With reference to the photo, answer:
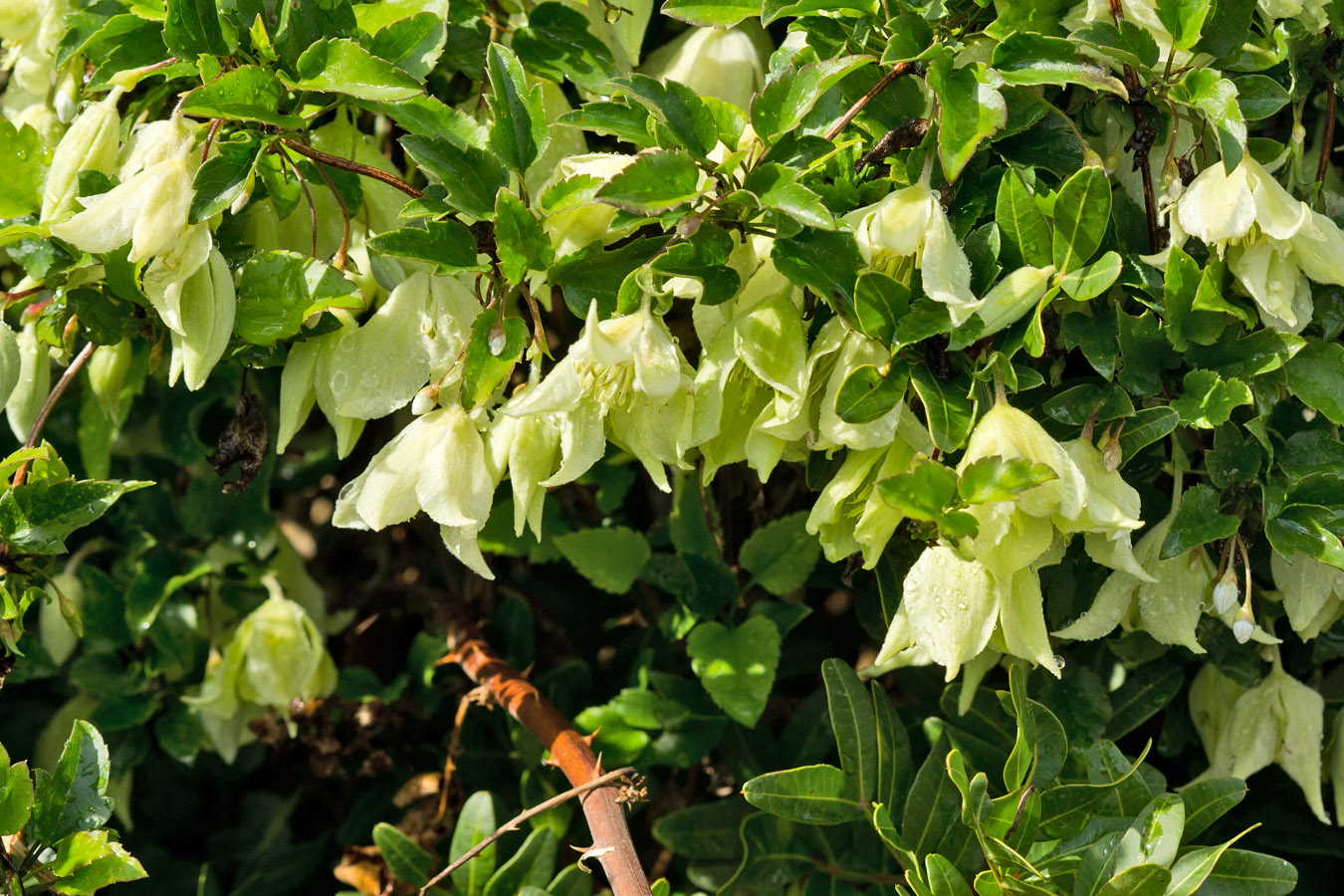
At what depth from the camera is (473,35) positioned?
81cm

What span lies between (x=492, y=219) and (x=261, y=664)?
22.1 inches

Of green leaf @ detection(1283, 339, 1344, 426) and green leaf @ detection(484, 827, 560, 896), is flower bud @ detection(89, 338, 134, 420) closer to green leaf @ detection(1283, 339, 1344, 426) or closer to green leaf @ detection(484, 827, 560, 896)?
green leaf @ detection(484, 827, 560, 896)

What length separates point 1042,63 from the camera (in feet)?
2.04

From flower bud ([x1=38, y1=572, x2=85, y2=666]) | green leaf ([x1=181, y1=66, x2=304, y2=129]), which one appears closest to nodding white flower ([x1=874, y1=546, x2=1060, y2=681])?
green leaf ([x1=181, y1=66, x2=304, y2=129])

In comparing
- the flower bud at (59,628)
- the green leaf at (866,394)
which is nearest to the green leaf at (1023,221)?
the green leaf at (866,394)

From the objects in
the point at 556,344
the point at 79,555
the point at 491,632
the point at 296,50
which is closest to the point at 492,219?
the point at 296,50

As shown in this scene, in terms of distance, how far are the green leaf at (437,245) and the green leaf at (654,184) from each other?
11 cm

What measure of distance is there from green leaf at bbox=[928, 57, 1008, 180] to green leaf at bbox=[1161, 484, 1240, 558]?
276 mm

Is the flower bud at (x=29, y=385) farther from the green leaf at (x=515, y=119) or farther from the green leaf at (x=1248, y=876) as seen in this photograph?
the green leaf at (x=1248, y=876)

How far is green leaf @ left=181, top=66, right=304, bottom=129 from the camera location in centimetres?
61

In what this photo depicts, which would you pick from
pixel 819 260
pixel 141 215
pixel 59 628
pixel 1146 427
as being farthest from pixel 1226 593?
pixel 59 628

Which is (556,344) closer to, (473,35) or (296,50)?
(473,35)

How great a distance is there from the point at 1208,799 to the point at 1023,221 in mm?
436

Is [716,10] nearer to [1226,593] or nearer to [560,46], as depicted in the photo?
[560,46]
